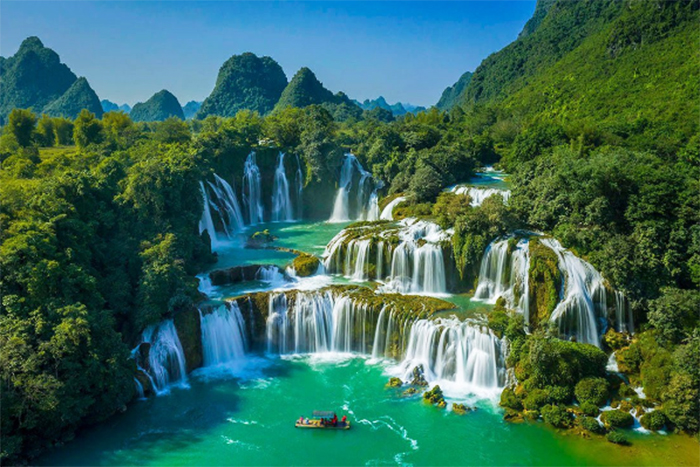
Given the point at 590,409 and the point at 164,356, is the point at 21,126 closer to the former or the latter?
the point at 164,356

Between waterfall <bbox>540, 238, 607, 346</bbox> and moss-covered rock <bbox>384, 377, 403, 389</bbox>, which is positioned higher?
waterfall <bbox>540, 238, 607, 346</bbox>

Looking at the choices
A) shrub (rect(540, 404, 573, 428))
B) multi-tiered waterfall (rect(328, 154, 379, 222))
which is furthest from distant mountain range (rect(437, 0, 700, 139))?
shrub (rect(540, 404, 573, 428))

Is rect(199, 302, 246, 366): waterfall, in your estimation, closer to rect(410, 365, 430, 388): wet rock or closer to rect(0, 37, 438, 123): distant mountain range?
rect(410, 365, 430, 388): wet rock

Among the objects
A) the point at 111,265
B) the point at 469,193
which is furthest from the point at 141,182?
the point at 469,193

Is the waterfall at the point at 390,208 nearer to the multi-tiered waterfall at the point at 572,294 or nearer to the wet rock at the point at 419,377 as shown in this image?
the multi-tiered waterfall at the point at 572,294

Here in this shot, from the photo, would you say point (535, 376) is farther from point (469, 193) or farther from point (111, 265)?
point (111, 265)

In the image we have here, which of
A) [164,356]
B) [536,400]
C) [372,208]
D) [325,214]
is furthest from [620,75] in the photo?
[164,356]

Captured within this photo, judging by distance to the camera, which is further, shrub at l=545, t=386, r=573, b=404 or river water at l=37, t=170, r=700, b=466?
shrub at l=545, t=386, r=573, b=404
